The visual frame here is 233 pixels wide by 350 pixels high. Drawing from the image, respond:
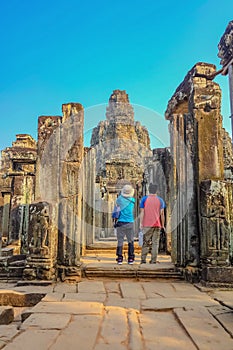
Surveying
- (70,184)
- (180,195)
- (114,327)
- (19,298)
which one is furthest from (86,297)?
(180,195)

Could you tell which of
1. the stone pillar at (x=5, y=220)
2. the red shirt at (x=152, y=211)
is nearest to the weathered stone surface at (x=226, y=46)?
the red shirt at (x=152, y=211)

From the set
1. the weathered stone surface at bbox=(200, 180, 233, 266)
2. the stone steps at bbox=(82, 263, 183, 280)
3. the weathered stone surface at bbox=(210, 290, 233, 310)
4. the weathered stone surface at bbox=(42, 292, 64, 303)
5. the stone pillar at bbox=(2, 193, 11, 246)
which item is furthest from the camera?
the stone pillar at bbox=(2, 193, 11, 246)

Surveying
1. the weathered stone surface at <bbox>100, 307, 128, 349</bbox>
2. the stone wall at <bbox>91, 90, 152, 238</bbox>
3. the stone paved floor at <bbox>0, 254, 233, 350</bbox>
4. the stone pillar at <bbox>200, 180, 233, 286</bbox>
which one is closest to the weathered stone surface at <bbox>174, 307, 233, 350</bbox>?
the stone paved floor at <bbox>0, 254, 233, 350</bbox>

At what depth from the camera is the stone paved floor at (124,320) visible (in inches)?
108

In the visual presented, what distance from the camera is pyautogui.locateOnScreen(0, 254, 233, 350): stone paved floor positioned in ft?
9.04

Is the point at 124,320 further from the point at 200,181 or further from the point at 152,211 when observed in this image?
the point at 152,211

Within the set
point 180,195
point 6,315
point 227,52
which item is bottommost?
point 6,315

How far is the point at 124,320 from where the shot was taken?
133 inches

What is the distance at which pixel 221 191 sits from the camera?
5.59 metres

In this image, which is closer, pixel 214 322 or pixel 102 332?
pixel 102 332

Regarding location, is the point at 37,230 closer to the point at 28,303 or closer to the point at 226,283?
the point at 28,303

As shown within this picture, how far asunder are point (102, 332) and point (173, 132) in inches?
178

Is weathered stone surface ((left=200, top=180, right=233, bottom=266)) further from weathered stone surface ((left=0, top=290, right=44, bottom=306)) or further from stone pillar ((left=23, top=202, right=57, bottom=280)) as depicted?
weathered stone surface ((left=0, top=290, right=44, bottom=306))

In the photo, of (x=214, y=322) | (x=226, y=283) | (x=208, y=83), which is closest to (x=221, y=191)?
(x=226, y=283)
